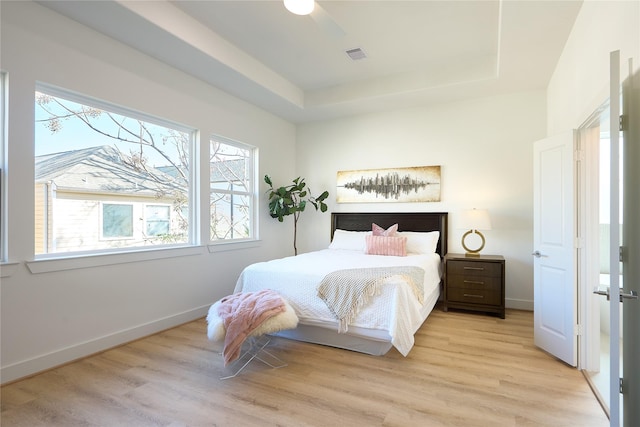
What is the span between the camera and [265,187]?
5.21 m

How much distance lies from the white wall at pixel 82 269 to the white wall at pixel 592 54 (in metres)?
3.74

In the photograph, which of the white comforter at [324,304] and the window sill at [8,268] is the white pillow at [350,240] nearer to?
the white comforter at [324,304]

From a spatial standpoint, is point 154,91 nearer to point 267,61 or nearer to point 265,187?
point 267,61

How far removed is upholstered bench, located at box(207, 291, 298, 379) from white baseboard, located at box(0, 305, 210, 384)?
31.8 inches

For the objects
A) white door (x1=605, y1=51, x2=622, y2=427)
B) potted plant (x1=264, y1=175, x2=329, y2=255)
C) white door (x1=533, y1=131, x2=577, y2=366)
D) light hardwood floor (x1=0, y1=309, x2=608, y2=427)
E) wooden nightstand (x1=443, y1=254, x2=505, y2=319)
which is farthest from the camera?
potted plant (x1=264, y1=175, x2=329, y2=255)

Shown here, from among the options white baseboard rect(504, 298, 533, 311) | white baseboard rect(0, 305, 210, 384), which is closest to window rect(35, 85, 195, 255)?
white baseboard rect(0, 305, 210, 384)

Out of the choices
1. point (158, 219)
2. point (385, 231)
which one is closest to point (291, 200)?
point (385, 231)

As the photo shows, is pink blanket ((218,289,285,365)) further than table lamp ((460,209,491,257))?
No

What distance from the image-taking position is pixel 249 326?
253 centimetres

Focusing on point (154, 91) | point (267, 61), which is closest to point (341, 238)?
point (267, 61)

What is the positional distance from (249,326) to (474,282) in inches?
113

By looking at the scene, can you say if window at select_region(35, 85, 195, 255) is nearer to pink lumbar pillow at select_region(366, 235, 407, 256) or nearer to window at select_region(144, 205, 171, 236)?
window at select_region(144, 205, 171, 236)

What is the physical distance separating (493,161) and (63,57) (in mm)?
4835

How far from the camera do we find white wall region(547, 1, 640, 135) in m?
1.72
